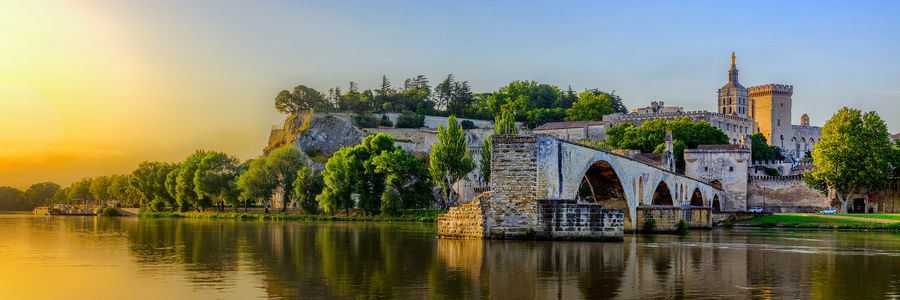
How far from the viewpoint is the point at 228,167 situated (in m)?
84.1

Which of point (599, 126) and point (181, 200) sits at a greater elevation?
point (599, 126)

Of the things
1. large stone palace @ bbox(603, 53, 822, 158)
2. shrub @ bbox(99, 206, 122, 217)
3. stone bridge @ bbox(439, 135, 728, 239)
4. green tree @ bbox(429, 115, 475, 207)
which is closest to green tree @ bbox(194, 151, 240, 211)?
shrub @ bbox(99, 206, 122, 217)

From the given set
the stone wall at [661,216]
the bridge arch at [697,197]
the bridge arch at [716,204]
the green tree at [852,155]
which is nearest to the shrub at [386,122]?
the bridge arch at [716,204]

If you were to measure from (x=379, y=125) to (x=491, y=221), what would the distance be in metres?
82.0

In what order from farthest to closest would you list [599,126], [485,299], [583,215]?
[599,126] < [583,215] < [485,299]

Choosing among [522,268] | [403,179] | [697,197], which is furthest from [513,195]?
[697,197]

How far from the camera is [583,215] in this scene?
35406 millimetres

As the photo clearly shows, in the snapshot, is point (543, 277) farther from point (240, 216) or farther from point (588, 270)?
point (240, 216)

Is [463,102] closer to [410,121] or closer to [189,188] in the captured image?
[410,121]

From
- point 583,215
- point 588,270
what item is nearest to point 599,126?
point 583,215

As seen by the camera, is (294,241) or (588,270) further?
(294,241)

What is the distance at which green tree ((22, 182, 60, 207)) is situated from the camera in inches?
6294

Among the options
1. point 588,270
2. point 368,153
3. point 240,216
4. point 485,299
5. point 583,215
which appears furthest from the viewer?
point 240,216

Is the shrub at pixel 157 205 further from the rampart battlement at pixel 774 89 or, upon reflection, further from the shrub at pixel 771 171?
the rampart battlement at pixel 774 89
